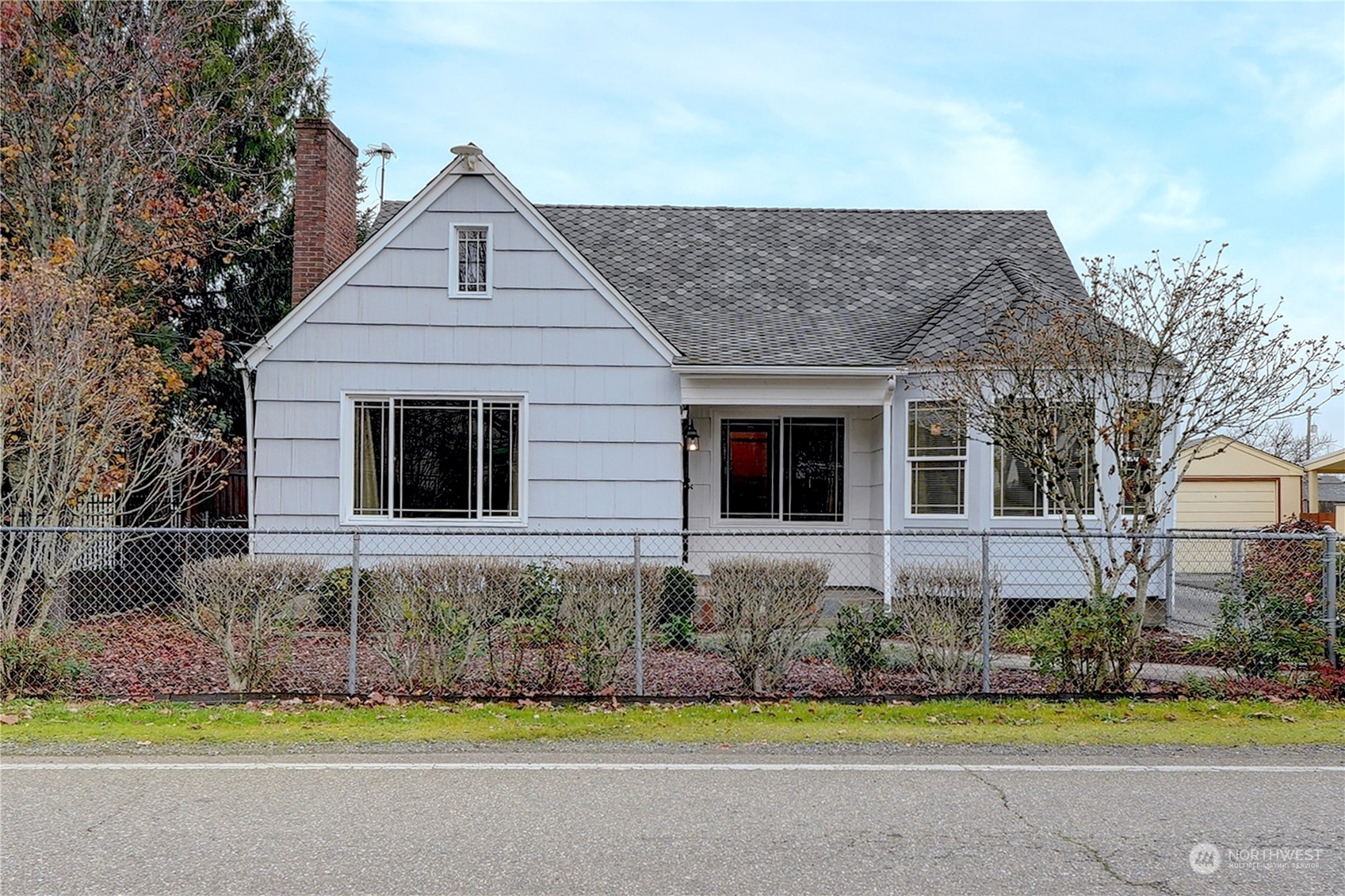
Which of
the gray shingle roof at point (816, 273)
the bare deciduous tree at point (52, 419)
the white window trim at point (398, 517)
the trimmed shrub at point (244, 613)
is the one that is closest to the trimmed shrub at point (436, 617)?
the trimmed shrub at point (244, 613)

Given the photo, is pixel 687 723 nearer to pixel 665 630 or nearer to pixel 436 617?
pixel 665 630

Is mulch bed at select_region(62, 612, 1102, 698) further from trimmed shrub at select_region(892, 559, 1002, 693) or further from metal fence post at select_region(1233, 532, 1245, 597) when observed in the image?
metal fence post at select_region(1233, 532, 1245, 597)

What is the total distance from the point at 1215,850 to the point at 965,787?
4.29 feet

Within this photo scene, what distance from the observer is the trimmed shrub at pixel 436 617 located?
7801mm

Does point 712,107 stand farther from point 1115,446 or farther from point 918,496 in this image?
point 1115,446

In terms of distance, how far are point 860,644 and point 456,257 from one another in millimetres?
7326

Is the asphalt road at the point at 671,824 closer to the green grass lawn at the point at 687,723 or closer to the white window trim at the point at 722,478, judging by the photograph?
the green grass lawn at the point at 687,723

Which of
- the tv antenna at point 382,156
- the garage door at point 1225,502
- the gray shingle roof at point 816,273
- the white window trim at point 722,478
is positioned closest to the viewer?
the gray shingle roof at point 816,273

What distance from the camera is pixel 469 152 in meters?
11.9

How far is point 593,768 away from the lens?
19.2 ft

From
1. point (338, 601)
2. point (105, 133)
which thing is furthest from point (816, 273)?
point (105, 133)

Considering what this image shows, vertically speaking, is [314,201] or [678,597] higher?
[314,201]

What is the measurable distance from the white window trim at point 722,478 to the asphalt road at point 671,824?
7.97 m

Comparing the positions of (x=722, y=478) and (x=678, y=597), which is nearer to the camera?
(x=678, y=597)
